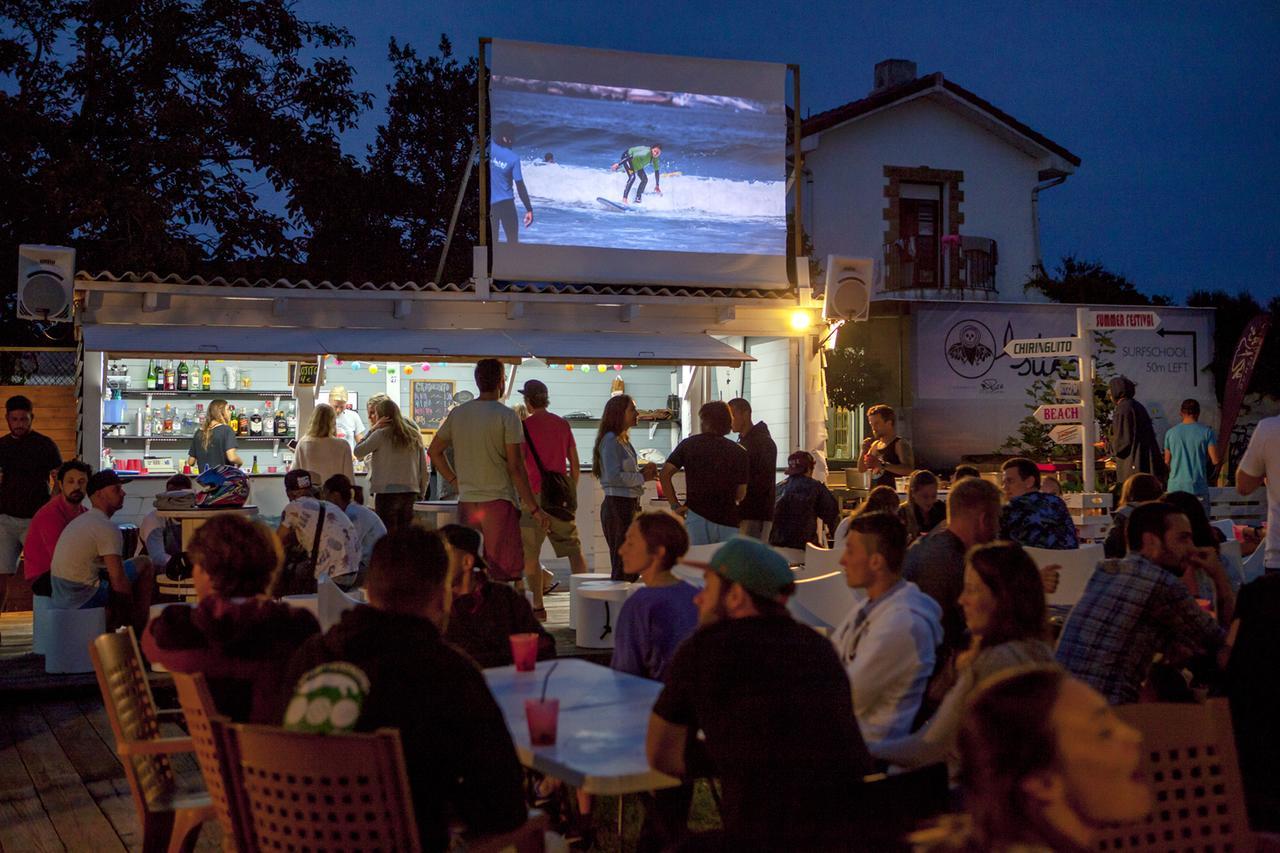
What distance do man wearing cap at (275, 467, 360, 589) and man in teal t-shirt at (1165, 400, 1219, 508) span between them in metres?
6.93

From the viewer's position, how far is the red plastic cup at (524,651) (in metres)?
4.34

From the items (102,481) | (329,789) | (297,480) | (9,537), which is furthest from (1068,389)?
(329,789)

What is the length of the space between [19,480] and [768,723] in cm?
834

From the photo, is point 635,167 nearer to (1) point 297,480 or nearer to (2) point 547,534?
(2) point 547,534

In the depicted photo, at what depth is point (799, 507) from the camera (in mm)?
8422

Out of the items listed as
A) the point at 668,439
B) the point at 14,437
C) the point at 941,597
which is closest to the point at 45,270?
the point at 14,437

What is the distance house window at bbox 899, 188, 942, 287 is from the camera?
70.6 ft

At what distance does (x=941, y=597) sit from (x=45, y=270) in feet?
27.2

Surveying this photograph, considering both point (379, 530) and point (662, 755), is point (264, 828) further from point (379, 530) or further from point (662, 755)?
point (379, 530)

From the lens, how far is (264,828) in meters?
2.56

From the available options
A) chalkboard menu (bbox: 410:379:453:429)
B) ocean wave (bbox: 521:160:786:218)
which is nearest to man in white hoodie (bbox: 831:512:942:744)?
ocean wave (bbox: 521:160:786:218)

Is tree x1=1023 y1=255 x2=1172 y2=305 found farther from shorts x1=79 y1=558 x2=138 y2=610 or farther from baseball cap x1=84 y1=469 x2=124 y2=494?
baseball cap x1=84 y1=469 x2=124 y2=494

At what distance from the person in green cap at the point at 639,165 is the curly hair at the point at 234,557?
31.1 feet

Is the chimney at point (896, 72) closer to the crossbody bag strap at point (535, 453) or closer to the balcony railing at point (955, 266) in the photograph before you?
the balcony railing at point (955, 266)
